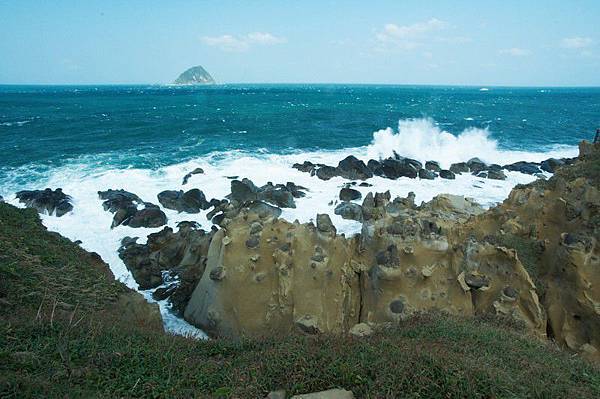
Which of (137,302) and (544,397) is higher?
(544,397)

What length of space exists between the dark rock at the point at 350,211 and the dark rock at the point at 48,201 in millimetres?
13150

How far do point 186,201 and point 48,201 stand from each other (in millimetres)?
6604

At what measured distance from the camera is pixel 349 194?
74.1 ft

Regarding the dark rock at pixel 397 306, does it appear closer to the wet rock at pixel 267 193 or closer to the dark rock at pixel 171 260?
the dark rock at pixel 171 260

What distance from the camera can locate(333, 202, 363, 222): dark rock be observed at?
19.8 meters

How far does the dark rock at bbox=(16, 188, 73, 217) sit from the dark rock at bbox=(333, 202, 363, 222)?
13150mm

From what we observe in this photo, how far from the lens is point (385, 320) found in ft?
30.7

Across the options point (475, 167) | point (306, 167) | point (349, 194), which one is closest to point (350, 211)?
point (349, 194)

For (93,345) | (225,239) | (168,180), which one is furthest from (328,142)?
(93,345)

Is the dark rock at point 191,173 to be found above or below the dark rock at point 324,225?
below

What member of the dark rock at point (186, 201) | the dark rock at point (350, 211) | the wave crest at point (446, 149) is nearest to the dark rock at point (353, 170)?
the dark rock at point (350, 211)

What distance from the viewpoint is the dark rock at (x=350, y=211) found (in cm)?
1977

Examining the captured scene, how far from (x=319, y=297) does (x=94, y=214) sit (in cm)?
1462

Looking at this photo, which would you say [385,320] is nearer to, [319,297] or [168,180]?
[319,297]
